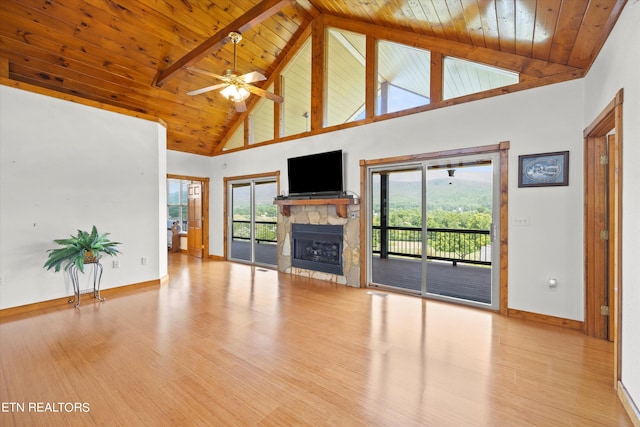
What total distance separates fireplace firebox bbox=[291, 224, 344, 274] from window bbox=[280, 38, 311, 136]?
2.01 metres

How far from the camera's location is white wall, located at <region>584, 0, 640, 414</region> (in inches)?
71.8

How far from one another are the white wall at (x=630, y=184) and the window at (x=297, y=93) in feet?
14.4

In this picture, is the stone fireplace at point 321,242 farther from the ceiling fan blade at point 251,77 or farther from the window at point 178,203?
the window at point 178,203

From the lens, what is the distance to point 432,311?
3684 millimetres

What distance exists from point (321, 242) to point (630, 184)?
13.6 ft

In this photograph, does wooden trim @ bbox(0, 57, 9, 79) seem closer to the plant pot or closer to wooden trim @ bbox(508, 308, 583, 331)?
the plant pot

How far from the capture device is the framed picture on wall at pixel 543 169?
3.21 meters

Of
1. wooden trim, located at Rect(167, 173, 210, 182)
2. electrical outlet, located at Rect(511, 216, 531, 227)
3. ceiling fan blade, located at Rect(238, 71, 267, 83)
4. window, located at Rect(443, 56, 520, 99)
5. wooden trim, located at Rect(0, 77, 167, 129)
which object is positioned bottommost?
electrical outlet, located at Rect(511, 216, 531, 227)

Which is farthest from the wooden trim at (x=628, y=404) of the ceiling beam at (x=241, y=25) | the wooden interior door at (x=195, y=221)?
the wooden interior door at (x=195, y=221)

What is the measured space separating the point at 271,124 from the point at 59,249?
14.1ft

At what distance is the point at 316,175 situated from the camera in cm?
531

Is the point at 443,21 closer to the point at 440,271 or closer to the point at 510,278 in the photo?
the point at 510,278

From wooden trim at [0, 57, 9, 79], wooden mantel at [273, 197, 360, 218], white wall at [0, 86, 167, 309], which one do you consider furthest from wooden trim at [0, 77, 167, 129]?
wooden mantel at [273, 197, 360, 218]

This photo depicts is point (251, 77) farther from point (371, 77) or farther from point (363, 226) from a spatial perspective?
point (363, 226)
